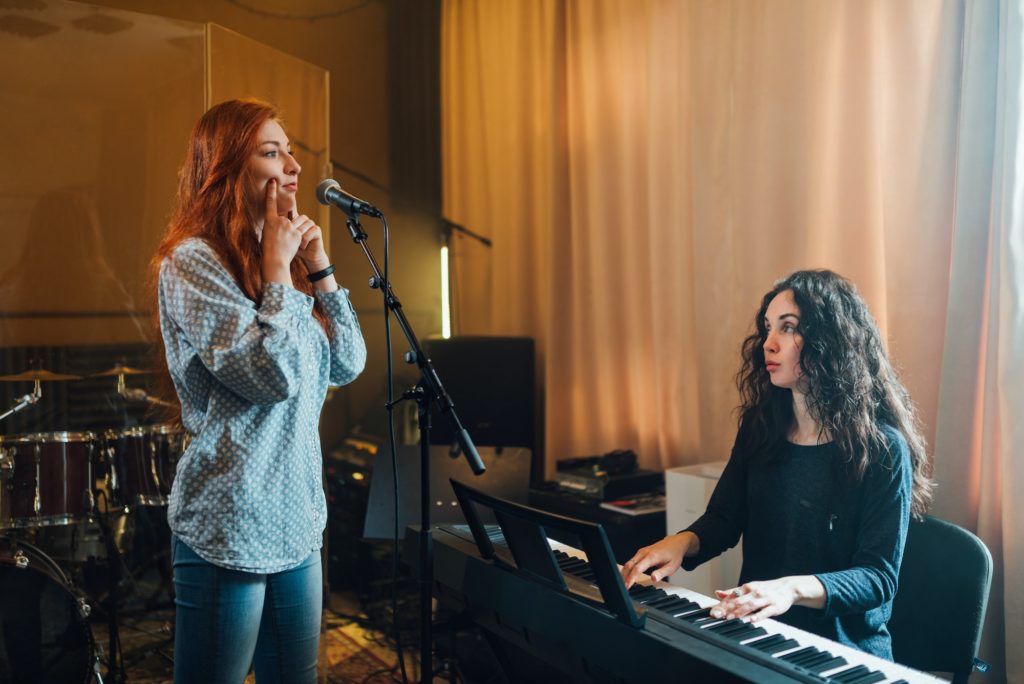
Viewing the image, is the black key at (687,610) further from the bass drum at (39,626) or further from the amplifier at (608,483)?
the bass drum at (39,626)

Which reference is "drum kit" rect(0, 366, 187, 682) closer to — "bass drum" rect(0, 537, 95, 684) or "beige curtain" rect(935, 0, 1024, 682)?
"bass drum" rect(0, 537, 95, 684)

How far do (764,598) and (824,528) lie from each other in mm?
420

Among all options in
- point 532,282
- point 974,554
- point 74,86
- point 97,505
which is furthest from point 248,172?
point 532,282

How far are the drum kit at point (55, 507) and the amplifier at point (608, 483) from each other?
4.76ft

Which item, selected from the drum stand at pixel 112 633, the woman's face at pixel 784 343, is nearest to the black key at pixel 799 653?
the woman's face at pixel 784 343

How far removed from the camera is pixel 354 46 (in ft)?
15.5

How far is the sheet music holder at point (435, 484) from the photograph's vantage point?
9.27ft

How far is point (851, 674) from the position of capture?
129 centimetres

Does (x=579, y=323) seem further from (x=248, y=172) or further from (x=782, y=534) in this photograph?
(x=248, y=172)

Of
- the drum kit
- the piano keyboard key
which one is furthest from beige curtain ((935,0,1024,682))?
the drum kit

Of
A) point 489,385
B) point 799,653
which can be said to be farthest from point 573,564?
point 489,385

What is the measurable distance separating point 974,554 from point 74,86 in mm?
3202

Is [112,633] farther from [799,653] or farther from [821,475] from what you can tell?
[799,653]

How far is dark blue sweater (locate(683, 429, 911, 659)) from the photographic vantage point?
1.73m
